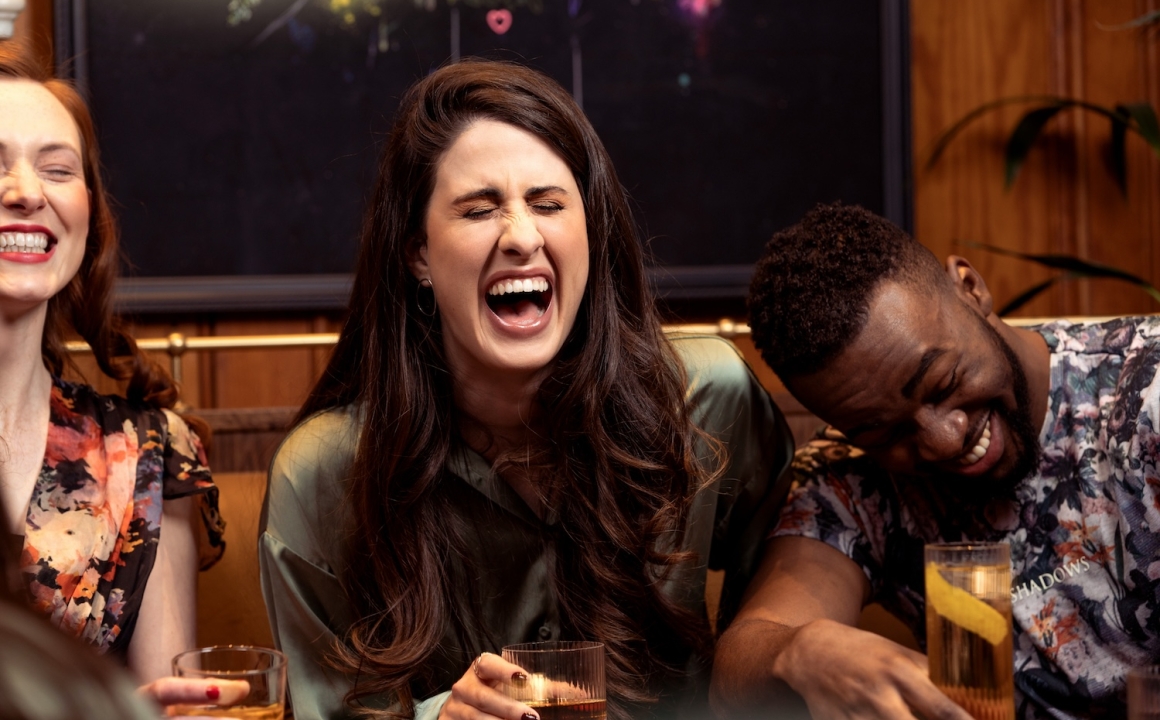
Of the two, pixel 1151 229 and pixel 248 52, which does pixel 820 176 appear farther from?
pixel 248 52

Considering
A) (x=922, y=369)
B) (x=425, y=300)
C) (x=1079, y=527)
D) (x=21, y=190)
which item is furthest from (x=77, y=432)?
(x=1079, y=527)

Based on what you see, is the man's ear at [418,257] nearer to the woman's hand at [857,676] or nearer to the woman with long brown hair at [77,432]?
the woman with long brown hair at [77,432]

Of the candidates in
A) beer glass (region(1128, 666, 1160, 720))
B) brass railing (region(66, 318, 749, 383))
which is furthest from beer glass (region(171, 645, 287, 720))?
brass railing (region(66, 318, 749, 383))

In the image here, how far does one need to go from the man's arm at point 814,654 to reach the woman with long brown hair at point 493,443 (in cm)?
14

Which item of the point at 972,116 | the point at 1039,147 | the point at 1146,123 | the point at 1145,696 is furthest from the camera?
the point at 1039,147

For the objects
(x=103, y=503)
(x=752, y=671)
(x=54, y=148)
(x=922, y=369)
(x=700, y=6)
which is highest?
(x=700, y=6)

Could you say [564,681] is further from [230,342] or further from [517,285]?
[230,342]

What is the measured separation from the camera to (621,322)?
1854mm

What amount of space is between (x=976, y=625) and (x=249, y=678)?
69 centimetres

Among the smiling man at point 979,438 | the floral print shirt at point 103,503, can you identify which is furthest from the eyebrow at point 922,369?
the floral print shirt at point 103,503

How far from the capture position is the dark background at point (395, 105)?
9.83 ft

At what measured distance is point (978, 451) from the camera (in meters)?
1.62

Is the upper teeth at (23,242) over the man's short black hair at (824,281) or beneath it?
over

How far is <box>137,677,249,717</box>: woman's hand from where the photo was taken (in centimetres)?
110
